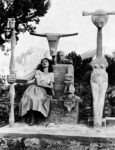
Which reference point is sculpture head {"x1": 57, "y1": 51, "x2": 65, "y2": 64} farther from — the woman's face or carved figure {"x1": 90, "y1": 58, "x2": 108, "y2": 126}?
carved figure {"x1": 90, "y1": 58, "x2": 108, "y2": 126}

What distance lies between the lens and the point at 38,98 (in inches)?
398

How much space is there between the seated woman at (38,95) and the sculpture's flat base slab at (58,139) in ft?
3.14

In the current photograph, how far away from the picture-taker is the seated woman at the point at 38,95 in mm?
10047

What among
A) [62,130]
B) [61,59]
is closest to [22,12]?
[61,59]

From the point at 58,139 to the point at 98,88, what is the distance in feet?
5.45

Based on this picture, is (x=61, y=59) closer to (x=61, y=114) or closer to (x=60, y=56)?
(x=60, y=56)

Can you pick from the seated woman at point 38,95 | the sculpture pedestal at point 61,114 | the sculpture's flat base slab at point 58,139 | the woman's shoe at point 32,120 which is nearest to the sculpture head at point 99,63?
the sculpture pedestal at point 61,114

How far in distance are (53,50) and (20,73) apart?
100 cm

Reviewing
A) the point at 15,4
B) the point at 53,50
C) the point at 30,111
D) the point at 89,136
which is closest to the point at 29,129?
the point at 30,111

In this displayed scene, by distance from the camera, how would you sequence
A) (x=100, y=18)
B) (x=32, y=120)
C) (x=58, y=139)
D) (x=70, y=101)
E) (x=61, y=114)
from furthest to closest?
(x=61, y=114) → (x=32, y=120) → (x=70, y=101) → (x=100, y=18) → (x=58, y=139)

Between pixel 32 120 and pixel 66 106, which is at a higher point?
pixel 66 106

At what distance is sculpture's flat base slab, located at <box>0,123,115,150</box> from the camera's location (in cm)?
850

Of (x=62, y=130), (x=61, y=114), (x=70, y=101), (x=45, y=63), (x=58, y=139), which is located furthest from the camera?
(x=45, y=63)

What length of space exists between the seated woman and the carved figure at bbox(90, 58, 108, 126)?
1145mm
